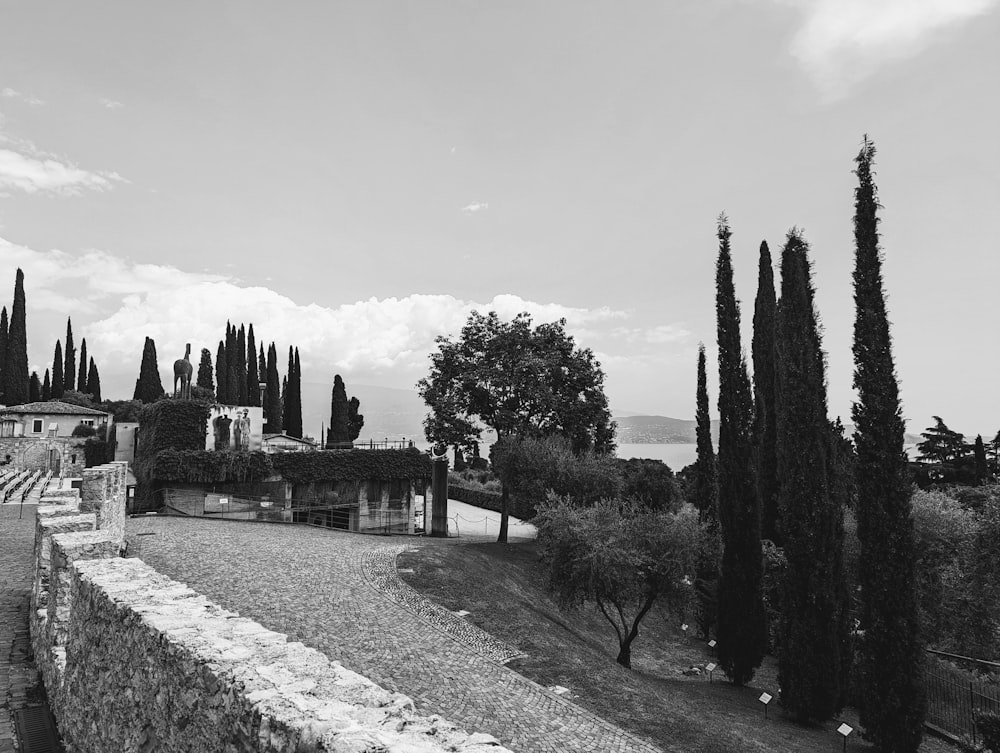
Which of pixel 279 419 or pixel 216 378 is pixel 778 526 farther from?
pixel 216 378

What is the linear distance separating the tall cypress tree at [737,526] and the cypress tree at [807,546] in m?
1.99

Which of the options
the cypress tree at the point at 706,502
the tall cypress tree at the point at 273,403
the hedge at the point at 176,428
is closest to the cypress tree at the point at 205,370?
the tall cypress tree at the point at 273,403

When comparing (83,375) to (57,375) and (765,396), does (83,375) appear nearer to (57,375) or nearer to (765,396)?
(57,375)

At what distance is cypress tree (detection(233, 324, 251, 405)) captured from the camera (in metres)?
74.6

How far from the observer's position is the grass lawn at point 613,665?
12.9m

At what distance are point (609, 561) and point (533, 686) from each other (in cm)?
674

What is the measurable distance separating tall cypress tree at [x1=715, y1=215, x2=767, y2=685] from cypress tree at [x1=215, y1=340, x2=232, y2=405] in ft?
204

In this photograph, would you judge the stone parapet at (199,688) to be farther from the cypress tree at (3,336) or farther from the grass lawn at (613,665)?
the cypress tree at (3,336)

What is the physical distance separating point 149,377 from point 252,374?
12084 mm

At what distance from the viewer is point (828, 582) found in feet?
60.5

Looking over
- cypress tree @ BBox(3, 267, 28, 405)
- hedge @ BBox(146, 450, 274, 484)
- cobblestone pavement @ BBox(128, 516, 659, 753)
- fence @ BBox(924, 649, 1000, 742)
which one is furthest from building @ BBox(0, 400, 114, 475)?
fence @ BBox(924, 649, 1000, 742)

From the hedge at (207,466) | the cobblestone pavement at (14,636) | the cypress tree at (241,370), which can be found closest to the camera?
the cobblestone pavement at (14,636)

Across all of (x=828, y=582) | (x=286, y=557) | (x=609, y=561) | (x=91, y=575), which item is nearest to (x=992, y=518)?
(x=828, y=582)

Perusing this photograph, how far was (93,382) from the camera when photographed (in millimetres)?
84188
